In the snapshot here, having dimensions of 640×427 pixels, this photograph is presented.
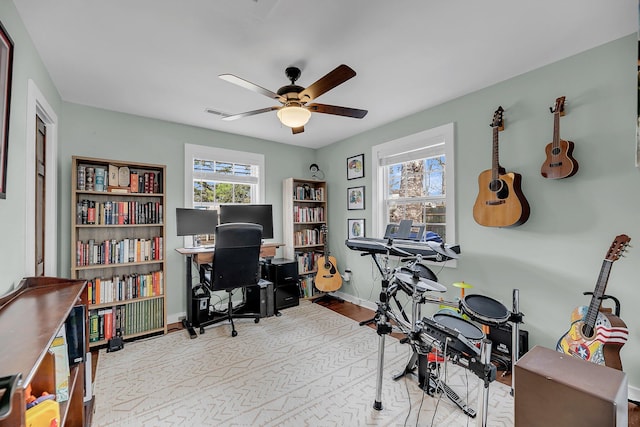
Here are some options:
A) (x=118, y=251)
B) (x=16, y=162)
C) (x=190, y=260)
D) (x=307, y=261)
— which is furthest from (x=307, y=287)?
(x=16, y=162)

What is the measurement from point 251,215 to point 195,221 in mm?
697

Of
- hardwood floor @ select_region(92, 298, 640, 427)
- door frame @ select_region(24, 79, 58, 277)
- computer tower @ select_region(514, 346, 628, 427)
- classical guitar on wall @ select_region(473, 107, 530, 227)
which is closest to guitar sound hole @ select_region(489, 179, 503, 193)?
classical guitar on wall @ select_region(473, 107, 530, 227)

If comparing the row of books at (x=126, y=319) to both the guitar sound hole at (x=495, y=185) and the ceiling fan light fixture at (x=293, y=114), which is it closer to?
the ceiling fan light fixture at (x=293, y=114)

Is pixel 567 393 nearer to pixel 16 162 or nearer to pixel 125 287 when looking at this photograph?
pixel 16 162

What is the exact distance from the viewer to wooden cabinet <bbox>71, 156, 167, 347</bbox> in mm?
2717

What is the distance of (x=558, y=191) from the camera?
2193 millimetres

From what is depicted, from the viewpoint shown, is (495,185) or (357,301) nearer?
(495,185)

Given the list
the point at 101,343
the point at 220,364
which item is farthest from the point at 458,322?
the point at 101,343

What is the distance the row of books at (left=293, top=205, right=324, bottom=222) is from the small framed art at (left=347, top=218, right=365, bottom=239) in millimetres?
544

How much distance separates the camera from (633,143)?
1866mm

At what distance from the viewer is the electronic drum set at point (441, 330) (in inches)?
50.1

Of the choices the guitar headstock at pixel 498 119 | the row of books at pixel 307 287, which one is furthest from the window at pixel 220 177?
the guitar headstock at pixel 498 119

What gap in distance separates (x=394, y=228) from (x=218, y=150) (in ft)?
8.31

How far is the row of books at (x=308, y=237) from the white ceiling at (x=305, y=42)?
6.76 ft
